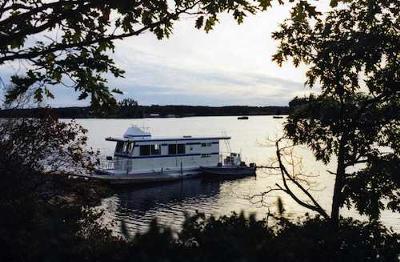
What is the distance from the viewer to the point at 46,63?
606 cm

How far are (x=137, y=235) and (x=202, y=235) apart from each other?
659 millimetres

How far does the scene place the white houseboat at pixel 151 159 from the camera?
5034 centimetres

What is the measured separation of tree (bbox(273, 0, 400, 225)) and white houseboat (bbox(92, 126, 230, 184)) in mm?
38801

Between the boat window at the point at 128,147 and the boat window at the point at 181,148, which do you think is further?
the boat window at the point at 181,148

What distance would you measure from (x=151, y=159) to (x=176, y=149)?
3230 millimetres

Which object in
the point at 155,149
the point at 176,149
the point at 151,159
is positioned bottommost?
the point at 151,159

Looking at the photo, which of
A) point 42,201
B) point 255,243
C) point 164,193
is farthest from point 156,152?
point 255,243

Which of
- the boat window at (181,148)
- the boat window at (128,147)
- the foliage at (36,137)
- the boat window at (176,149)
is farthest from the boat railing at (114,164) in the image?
the foliage at (36,137)

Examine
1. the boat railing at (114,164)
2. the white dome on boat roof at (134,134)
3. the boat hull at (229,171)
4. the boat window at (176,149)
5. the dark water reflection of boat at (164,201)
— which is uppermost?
the white dome on boat roof at (134,134)

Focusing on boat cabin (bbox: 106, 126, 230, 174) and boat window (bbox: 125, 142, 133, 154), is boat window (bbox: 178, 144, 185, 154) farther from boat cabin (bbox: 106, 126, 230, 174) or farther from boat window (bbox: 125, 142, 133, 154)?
boat window (bbox: 125, 142, 133, 154)

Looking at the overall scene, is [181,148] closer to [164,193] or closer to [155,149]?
[155,149]

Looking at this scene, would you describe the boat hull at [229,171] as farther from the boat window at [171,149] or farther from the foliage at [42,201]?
the foliage at [42,201]

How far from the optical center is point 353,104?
10227 millimetres

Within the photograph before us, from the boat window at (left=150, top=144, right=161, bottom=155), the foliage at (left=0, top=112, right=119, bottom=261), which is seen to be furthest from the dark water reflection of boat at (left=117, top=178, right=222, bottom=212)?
the foliage at (left=0, top=112, right=119, bottom=261)
